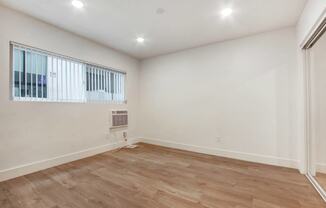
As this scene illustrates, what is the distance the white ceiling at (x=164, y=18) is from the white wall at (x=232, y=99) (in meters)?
0.43

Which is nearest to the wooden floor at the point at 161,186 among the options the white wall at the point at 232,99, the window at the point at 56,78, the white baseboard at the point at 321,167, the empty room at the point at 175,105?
the empty room at the point at 175,105

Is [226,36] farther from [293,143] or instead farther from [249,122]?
[293,143]

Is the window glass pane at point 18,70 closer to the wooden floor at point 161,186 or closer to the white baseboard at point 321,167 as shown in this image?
the wooden floor at point 161,186

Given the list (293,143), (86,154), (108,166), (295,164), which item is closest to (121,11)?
(108,166)

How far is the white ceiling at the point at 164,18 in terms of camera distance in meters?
2.21

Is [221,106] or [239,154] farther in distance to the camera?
[221,106]

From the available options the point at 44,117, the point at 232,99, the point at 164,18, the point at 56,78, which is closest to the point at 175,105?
the point at 232,99

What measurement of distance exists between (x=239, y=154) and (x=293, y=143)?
0.91 m

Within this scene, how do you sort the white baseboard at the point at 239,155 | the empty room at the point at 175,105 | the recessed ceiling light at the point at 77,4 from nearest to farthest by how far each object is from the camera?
the empty room at the point at 175,105
the recessed ceiling light at the point at 77,4
the white baseboard at the point at 239,155

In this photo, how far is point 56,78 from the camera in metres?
2.92

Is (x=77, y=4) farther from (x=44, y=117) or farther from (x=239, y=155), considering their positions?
(x=239, y=155)

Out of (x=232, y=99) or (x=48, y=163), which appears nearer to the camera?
(x=48, y=163)

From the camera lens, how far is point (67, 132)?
302cm

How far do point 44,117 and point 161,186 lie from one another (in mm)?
2274
